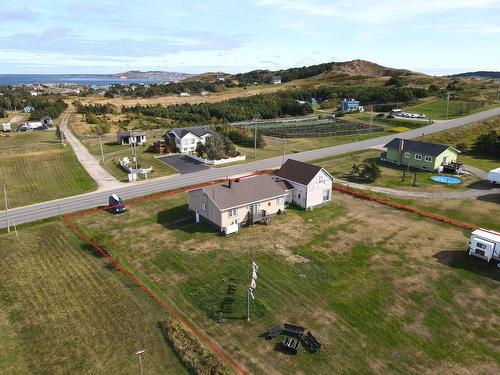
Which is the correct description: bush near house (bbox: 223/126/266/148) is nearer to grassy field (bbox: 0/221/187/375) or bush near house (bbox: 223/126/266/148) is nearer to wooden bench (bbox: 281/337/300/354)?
grassy field (bbox: 0/221/187/375)

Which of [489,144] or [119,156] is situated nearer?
[119,156]

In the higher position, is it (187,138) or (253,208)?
(187,138)

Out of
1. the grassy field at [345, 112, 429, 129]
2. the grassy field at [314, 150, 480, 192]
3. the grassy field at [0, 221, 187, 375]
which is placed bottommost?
the grassy field at [0, 221, 187, 375]

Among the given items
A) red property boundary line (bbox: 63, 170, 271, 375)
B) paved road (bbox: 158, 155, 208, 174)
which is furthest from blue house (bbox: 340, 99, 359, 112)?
red property boundary line (bbox: 63, 170, 271, 375)

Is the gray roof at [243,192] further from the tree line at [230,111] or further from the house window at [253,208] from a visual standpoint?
the tree line at [230,111]

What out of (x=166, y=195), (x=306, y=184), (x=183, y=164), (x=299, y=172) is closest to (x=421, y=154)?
(x=299, y=172)

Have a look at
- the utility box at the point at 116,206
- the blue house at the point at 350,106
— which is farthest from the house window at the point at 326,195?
the blue house at the point at 350,106

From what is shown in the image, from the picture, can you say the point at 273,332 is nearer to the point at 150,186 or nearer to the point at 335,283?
the point at 335,283
